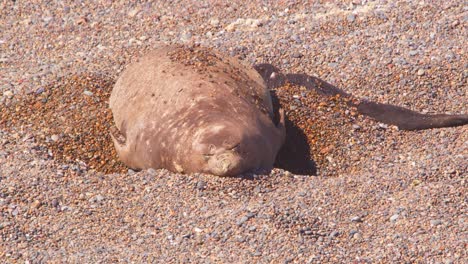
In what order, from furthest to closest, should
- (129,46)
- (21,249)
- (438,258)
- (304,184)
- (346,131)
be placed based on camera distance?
(129,46), (346,131), (304,184), (21,249), (438,258)

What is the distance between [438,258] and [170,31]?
4.67 m

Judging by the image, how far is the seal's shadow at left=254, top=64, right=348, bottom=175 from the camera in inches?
299

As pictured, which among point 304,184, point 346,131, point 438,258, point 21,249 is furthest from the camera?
point 346,131

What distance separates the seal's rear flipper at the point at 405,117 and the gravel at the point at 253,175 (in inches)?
4.3

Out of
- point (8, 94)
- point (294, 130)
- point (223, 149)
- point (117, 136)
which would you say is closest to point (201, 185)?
point (223, 149)

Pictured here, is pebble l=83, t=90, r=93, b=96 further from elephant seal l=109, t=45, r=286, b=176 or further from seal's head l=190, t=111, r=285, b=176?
seal's head l=190, t=111, r=285, b=176

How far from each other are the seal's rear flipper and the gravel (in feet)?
0.36

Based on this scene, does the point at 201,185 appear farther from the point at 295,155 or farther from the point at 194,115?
the point at 295,155

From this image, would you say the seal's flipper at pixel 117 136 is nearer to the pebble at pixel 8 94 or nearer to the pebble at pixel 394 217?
the pebble at pixel 8 94

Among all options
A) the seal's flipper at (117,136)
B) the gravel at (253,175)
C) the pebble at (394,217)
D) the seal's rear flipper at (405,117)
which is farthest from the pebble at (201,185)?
the seal's rear flipper at (405,117)

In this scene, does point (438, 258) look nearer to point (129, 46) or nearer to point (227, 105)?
point (227, 105)

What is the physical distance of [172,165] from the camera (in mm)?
7117

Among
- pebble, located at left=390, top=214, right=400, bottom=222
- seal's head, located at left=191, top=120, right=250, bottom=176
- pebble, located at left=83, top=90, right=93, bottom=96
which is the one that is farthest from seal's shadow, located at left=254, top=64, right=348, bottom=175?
pebble, located at left=83, top=90, right=93, bottom=96

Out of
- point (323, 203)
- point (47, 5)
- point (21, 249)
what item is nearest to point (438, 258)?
point (323, 203)
